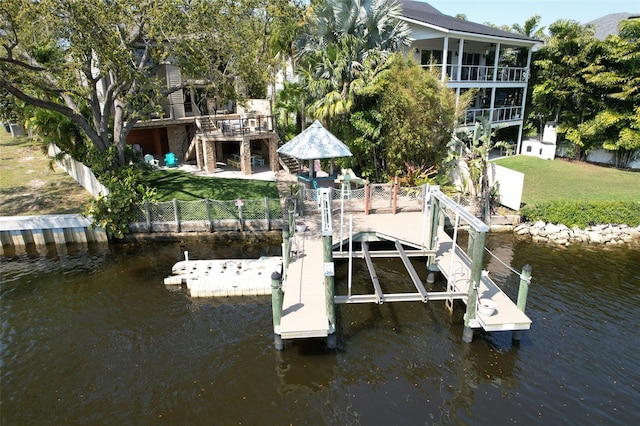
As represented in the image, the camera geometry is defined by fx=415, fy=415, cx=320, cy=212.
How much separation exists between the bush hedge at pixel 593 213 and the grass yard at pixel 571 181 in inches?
42.1

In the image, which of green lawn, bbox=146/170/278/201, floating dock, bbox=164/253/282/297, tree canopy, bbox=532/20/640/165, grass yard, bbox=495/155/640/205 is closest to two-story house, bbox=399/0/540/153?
tree canopy, bbox=532/20/640/165

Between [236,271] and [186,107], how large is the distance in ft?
59.5

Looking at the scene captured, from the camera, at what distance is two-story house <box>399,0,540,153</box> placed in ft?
83.0

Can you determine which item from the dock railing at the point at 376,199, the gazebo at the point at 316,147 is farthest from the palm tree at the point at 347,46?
the dock railing at the point at 376,199

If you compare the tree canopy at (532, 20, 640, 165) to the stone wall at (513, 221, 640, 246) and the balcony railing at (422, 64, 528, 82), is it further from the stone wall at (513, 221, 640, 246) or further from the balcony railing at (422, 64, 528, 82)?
the stone wall at (513, 221, 640, 246)

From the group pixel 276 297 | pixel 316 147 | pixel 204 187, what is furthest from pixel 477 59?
pixel 276 297

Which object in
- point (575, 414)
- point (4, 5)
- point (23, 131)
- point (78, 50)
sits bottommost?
point (575, 414)

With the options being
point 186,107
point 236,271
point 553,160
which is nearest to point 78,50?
point 236,271

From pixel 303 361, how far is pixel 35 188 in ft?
65.5

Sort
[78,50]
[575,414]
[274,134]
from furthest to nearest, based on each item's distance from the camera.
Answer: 1. [274,134]
2. [78,50]
3. [575,414]

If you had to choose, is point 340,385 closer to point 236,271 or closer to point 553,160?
point 236,271

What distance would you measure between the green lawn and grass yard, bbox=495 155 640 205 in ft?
44.9

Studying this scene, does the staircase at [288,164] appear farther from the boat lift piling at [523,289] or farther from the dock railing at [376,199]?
the boat lift piling at [523,289]

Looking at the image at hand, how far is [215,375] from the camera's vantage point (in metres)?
10.4
